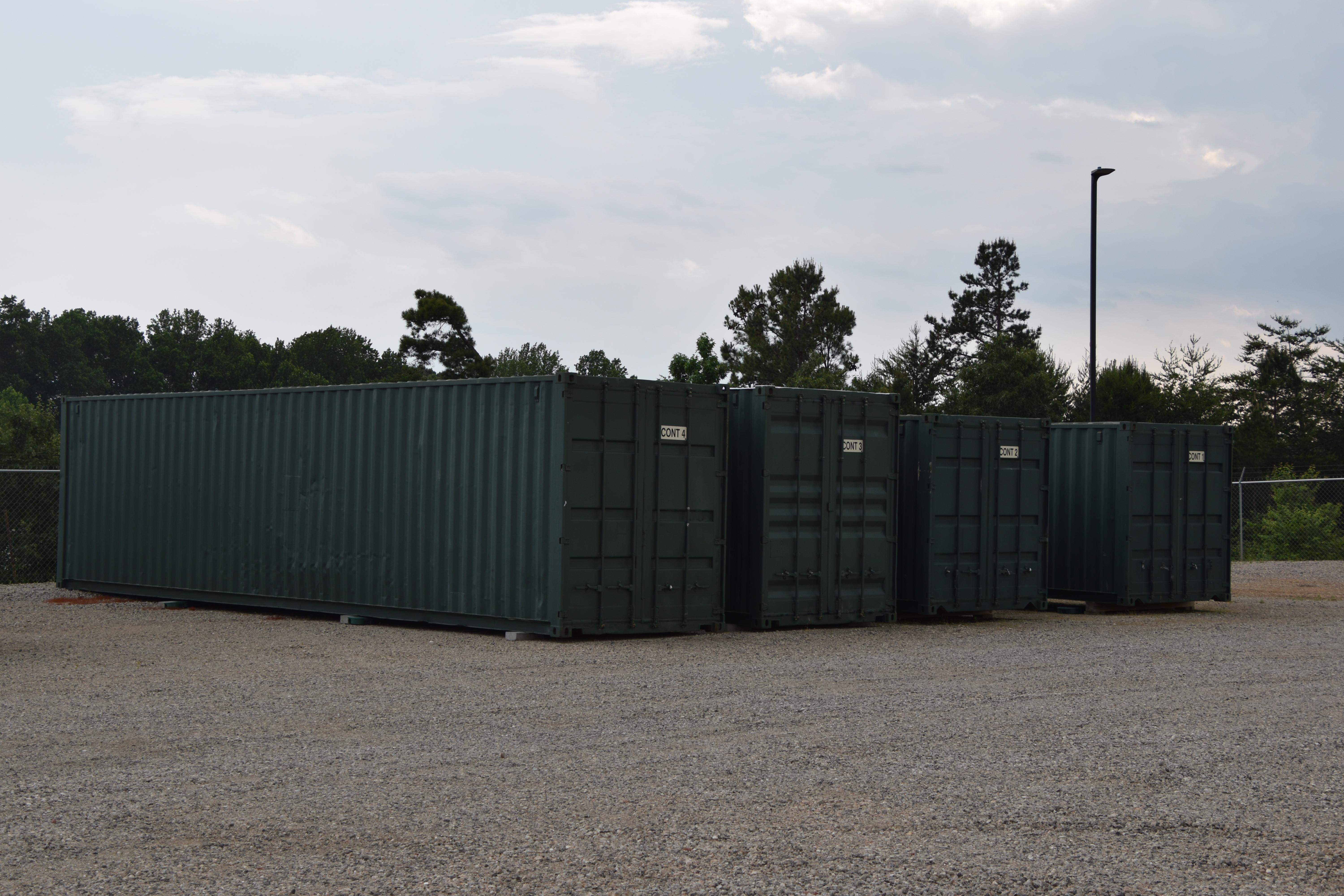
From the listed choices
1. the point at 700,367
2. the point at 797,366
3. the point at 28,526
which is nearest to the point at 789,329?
the point at 797,366

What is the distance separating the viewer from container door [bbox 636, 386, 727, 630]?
555 inches

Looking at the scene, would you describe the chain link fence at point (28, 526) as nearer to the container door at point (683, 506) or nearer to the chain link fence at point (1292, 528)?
the container door at point (683, 506)

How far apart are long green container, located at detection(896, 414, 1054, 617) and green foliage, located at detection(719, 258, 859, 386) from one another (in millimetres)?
47007

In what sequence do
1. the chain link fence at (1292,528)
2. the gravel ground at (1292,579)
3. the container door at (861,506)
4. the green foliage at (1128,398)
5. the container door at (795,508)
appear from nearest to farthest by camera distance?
the container door at (795,508), the container door at (861,506), the gravel ground at (1292,579), the chain link fence at (1292,528), the green foliage at (1128,398)

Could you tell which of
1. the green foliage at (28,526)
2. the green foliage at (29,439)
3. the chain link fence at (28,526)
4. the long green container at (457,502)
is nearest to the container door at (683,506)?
the long green container at (457,502)

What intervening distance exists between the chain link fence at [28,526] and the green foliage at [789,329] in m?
42.4

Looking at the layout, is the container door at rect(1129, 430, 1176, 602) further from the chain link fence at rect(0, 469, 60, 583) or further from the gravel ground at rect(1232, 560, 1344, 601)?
the chain link fence at rect(0, 469, 60, 583)

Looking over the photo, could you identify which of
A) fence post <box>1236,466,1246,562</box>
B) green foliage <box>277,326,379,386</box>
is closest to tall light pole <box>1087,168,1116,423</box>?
fence post <box>1236,466,1246,562</box>

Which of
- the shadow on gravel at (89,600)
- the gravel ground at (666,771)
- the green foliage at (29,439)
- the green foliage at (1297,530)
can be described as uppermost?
the green foliage at (29,439)

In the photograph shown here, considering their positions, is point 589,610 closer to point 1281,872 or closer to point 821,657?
point 821,657

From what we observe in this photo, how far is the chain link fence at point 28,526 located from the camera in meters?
23.5

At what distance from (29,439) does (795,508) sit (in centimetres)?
2927

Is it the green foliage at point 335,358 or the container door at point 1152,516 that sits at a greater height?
the green foliage at point 335,358

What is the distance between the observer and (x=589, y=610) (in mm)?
13703
